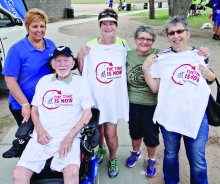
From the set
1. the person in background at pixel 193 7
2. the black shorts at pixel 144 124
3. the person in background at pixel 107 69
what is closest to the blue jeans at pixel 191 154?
the black shorts at pixel 144 124

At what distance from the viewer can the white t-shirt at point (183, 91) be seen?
2539 mm

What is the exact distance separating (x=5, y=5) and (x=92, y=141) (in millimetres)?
4894

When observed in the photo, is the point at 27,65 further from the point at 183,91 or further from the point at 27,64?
the point at 183,91

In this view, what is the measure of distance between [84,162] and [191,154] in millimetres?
965

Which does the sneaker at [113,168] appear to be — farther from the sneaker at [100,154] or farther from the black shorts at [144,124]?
the black shorts at [144,124]

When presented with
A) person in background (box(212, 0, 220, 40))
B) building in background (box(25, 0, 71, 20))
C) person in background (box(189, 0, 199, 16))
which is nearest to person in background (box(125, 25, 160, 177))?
person in background (box(212, 0, 220, 40))

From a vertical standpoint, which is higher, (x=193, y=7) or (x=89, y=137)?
(x=193, y=7)

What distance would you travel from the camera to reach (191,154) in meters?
2.70

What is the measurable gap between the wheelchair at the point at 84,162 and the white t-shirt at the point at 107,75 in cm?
26

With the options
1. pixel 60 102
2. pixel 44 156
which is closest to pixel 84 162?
pixel 44 156

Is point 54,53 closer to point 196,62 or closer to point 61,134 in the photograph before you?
point 61,134

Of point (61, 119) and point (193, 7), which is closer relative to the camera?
point (61, 119)

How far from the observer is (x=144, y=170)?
349 cm

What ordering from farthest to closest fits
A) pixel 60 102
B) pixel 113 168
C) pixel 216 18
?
pixel 216 18
pixel 113 168
pixel 60 102
